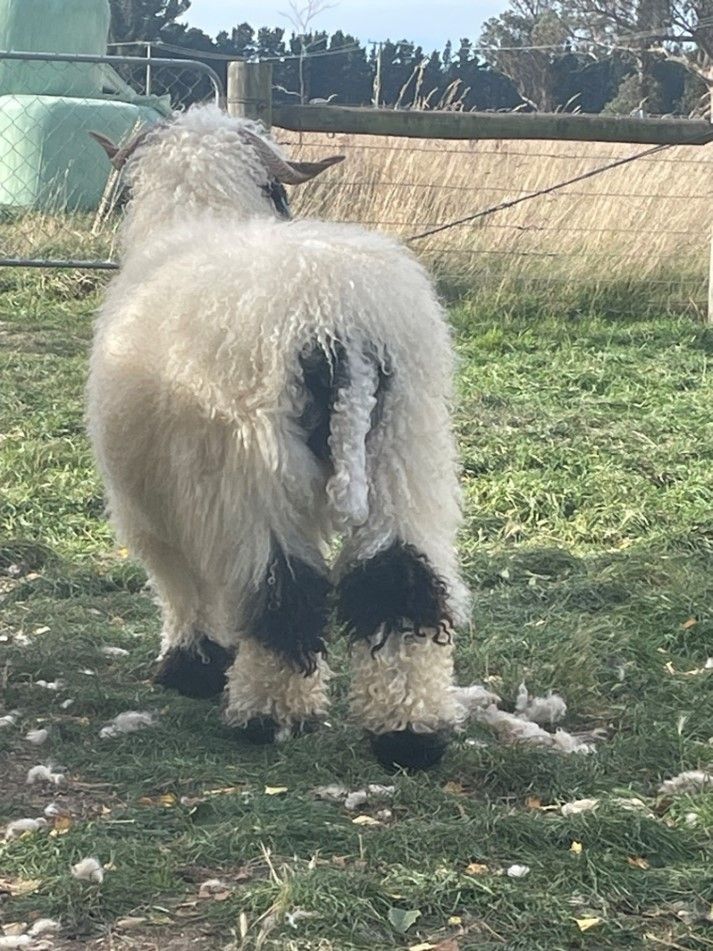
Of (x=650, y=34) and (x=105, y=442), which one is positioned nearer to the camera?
(x=105, y=442)

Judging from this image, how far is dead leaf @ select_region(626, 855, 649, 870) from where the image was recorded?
10.4 feet

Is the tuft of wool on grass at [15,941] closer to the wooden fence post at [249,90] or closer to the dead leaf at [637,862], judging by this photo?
the dead leaf at [637,862]

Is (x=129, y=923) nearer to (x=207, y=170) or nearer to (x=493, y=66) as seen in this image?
(x=207, y=170)

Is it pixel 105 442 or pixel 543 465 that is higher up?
pixel 105 442

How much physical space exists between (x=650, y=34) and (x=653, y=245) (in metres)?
28.0

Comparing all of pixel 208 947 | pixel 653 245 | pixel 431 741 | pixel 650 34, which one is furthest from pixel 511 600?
pixel 650 34

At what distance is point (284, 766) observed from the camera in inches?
149

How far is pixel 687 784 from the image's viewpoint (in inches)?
144

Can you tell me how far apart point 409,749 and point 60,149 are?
13.9 meters

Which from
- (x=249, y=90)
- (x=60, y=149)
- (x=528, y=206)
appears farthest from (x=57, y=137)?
(x=249, y=90)

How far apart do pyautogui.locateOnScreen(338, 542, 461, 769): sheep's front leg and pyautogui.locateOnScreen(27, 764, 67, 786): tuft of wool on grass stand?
0.81m

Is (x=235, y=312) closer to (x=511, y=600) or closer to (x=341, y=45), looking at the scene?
(x=511, y=600)

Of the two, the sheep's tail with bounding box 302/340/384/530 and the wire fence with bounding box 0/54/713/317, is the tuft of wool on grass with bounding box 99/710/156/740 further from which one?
the wire fence with bounding box 0/54/713/317

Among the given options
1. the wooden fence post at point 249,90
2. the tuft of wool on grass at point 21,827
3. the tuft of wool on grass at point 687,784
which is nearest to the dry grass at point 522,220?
the wooden fence post at point 249,90
